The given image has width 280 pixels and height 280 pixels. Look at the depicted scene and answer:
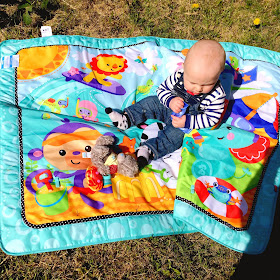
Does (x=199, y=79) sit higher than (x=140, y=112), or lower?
higher

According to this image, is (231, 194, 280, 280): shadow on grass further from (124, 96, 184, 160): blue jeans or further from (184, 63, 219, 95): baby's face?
(184, 63, 219, 95): baby's face

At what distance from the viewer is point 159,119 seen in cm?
250

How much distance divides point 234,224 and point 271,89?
1313 mm

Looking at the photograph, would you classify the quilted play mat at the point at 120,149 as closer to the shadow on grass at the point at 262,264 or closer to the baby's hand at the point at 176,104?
the shadow on grass at the point at 262,264

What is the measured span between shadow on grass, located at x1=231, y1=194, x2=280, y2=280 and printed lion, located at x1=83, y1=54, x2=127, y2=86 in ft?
5.96

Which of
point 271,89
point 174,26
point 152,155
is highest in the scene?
point 174,26

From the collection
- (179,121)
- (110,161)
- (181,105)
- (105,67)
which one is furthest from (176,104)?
(105,67)

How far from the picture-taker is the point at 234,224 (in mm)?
2078

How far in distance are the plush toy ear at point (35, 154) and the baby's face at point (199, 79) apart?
118cm

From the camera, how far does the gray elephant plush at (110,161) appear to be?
2.06 metres

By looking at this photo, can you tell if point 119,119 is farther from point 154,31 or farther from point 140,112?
point 154,31

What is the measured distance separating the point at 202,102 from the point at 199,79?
342 mm

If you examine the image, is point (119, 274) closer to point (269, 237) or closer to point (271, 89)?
point (269, 237)

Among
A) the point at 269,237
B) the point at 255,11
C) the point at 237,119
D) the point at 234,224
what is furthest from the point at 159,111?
the point at 255,11
